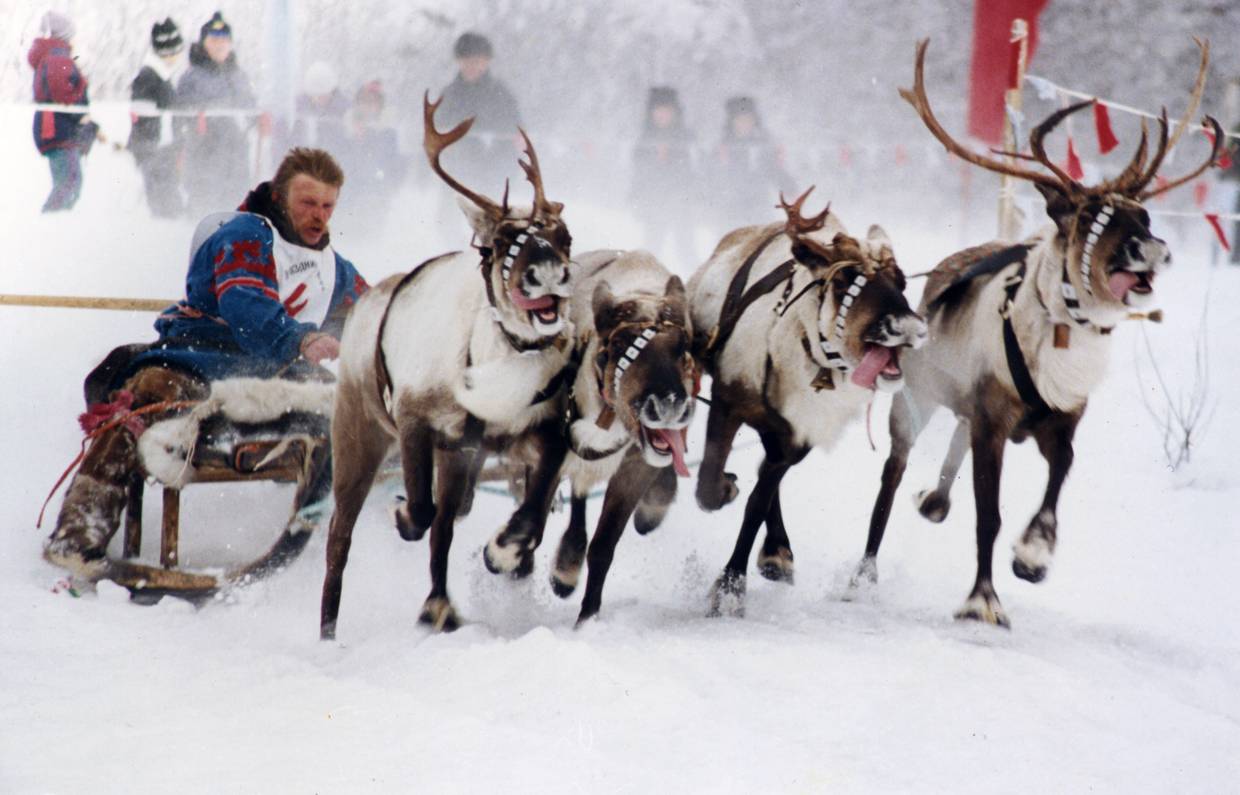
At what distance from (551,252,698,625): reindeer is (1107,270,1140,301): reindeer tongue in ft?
2.82

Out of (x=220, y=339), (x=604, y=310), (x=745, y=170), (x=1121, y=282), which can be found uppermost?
(x=745, y=170)

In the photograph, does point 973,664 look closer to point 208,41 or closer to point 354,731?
point 354,731

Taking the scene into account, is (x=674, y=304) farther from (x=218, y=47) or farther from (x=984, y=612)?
(x=218, y=47)

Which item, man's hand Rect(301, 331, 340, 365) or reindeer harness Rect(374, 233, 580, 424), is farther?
man's hand Rect(301, 331, 340, 365)

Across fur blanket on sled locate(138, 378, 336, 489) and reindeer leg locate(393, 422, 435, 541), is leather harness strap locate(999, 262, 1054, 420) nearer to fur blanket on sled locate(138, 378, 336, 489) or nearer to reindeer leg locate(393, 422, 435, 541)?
reindeer leg locate(393, 422, 435, 541)

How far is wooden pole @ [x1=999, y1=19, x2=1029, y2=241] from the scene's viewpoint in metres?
3.05

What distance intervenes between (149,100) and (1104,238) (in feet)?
7.46

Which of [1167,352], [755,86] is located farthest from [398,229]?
[1167,352]

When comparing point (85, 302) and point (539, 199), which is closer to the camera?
point (539, 199)

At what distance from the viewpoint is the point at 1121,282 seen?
251cm

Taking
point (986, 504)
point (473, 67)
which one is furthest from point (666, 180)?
point (986, 504)

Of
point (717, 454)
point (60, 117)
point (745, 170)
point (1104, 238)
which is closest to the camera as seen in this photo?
point (1104, 238)

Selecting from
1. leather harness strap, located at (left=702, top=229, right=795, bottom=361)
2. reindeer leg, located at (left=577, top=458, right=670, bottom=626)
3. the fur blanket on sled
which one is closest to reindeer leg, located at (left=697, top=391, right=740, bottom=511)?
leather harness strap, located at (left=702, top=229, right=795, bottom=361)

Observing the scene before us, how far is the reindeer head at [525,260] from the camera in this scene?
246 cm
